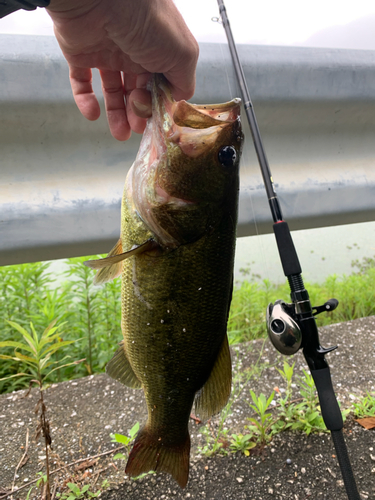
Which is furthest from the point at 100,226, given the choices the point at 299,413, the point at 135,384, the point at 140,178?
the point at 299,413

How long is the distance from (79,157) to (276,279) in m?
1.88

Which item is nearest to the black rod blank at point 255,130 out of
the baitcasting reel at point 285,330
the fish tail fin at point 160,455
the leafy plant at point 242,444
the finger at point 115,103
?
the baitcasting reel at point 285,330

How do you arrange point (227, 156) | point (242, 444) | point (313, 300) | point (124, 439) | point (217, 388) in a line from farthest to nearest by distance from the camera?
point (313, 300) < point (242, 444) < point (124, 439) < point (217, 388) < point (227, 156)

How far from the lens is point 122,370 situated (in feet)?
4.19

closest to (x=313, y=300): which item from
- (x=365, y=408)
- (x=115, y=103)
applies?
(x=365, y=408)

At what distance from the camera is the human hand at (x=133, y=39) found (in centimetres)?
93

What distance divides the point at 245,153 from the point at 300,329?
3.84 ft

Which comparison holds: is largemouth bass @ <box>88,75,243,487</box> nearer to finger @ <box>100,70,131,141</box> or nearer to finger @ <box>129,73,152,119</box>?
finger @ <box>129,73,152,119</box>

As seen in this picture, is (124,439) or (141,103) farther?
(124,439)

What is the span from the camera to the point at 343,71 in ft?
6.59

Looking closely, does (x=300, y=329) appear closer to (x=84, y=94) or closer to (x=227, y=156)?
(x=227, y=156)

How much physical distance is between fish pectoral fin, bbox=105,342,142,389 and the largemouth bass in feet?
0.32

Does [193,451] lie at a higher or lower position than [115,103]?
lower

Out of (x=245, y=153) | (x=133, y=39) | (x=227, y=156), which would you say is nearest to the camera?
(x=133, y=39)
